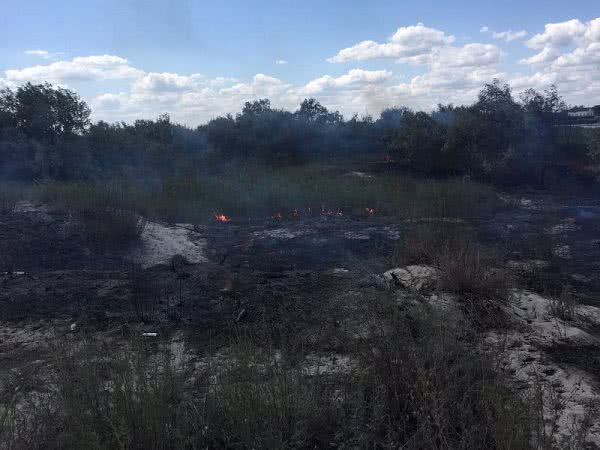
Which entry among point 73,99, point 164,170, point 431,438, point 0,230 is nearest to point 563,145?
point 164,170

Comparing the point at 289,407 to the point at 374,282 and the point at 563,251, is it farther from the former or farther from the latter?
the point at 563,251

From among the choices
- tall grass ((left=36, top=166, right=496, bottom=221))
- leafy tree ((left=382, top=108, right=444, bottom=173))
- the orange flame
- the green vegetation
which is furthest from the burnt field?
leafy tree ((left=382, top=108, right=444, bottom=173))

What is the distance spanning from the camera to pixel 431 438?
3.15m

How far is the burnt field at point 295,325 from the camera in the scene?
3.41 m

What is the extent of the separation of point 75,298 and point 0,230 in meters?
4.26

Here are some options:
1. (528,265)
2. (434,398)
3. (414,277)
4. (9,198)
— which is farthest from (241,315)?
(9,198)

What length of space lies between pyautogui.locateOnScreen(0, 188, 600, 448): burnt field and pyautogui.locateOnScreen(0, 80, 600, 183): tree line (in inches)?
257

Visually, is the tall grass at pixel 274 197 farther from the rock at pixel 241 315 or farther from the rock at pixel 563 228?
the rock at pixel 241 315

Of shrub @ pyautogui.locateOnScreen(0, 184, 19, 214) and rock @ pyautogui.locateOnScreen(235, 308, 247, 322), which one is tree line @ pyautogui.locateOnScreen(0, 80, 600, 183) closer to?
shrub @ pyautogui.locateOnScreen(0, 184, 19, 214)

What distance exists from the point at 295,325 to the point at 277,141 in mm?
20938

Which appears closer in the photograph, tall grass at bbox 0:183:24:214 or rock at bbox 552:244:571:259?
rock at bbox 552:244:571:259

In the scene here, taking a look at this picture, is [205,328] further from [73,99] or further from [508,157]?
[508,157]

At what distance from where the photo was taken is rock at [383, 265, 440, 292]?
21.8 ft

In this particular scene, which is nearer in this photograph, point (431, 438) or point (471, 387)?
point (431, 438)
